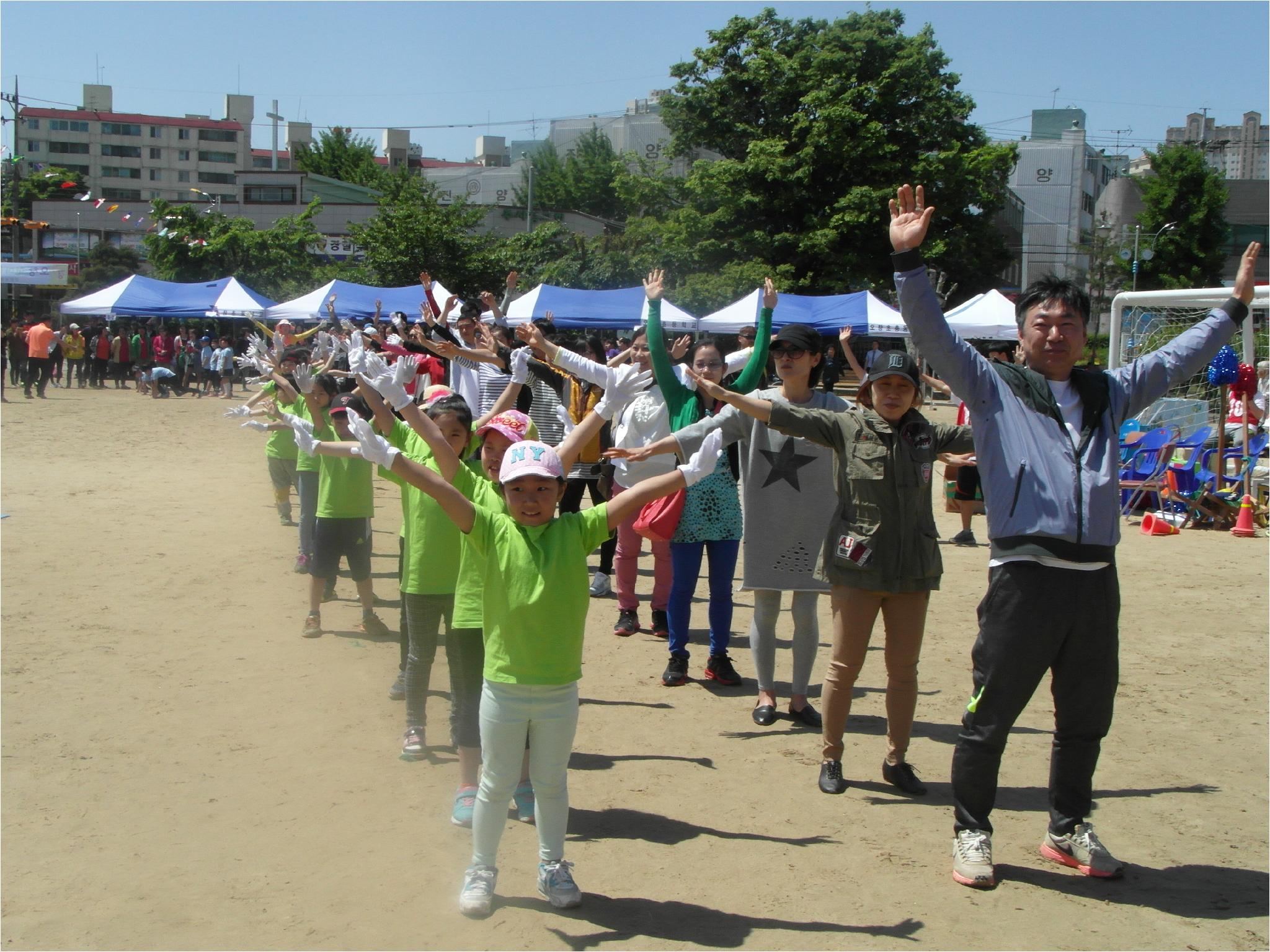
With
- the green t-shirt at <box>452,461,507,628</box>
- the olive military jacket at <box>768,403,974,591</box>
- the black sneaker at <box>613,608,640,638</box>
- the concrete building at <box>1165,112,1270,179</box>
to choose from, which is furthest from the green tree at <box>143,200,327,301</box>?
the concrete building at <box>1165,112,1270,179</box>

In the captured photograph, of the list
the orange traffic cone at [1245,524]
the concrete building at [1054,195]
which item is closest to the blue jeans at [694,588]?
the orange traffic cone at [1245,524]

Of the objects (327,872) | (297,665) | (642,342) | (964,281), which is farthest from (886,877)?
(964,281)

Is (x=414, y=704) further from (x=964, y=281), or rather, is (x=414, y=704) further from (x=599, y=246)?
(x=599, y=246)

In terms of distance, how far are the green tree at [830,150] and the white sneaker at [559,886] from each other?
3634 cm

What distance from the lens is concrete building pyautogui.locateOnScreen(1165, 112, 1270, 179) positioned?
83.1m

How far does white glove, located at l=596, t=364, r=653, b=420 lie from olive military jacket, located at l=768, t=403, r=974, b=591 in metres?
0.57

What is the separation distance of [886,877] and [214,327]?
4409cm

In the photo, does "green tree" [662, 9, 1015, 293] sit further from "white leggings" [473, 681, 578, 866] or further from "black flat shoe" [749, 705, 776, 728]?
"white leggings" [473, 681, 578, 866]

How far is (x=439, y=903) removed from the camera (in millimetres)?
3879

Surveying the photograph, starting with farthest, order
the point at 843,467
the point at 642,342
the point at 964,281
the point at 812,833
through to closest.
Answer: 1. the point at 964,281
2. the point at 642,342
3. the point at 843,467
4. the point at 812,833

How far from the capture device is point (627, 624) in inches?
311

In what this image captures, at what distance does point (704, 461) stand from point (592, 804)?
1824 mm

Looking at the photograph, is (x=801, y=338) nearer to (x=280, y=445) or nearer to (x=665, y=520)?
(x=665, y=520)

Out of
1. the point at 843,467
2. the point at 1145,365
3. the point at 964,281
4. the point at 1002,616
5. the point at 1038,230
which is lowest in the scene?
the point at 1002,616
